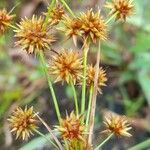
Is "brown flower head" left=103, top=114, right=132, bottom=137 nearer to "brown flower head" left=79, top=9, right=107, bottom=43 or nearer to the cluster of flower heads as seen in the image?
the cluster of flower heads

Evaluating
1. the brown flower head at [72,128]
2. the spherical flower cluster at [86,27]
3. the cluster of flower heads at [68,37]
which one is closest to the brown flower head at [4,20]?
the cluster of flower heads at [68,37]

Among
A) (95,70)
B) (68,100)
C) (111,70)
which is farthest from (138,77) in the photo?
(95,70)

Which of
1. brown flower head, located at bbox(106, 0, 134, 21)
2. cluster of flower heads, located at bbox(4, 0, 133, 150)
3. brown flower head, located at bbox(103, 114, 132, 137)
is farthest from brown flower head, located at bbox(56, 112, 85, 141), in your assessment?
brown flower head, located at bbox(106, 0, 134, 21)

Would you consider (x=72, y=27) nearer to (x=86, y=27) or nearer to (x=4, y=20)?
(x=86, y=27)

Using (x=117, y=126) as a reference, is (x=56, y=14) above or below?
above

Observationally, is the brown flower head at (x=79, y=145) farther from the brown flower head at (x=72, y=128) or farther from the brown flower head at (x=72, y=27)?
the brown flower head at (x=72, y=27)

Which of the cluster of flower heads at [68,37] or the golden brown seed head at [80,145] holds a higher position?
the cluster of flower heads at [68,37]

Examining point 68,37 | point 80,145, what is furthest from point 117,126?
point 68,37
